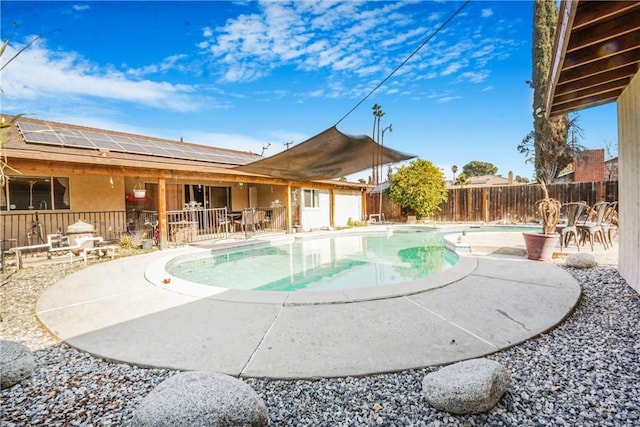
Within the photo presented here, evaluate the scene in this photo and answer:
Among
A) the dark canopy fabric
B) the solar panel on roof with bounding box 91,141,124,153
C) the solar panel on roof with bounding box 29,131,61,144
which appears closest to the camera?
the dark canopy fabric

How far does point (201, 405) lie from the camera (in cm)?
141

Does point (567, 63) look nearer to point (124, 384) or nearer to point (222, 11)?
point (124, 384)

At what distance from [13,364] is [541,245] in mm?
6769

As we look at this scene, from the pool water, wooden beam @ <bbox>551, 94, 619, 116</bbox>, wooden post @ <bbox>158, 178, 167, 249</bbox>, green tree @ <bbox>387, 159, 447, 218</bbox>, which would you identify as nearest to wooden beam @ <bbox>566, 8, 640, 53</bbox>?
wooden beam @ <bbox>551, 94, 619, 116</bbox>

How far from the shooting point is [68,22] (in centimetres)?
649

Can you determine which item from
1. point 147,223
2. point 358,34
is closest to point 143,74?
point 147,223

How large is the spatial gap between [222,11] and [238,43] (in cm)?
98

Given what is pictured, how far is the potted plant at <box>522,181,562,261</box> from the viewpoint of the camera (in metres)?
5.23

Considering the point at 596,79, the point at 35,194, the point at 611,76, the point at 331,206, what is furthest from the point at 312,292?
the point at 331,206

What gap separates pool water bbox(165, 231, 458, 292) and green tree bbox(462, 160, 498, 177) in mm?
50565

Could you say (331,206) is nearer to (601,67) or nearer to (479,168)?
(601,67)

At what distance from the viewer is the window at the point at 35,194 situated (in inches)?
301

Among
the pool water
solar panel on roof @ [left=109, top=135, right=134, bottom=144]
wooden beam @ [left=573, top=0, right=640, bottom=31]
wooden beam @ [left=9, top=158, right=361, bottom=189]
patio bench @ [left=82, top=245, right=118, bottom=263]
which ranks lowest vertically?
the pool water

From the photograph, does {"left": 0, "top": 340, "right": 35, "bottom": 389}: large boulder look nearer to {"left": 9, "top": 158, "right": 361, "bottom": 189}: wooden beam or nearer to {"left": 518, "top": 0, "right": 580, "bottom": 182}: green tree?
{"left": 9, "top": 158, "right": 361, "bottom": 189}: wooden beam
